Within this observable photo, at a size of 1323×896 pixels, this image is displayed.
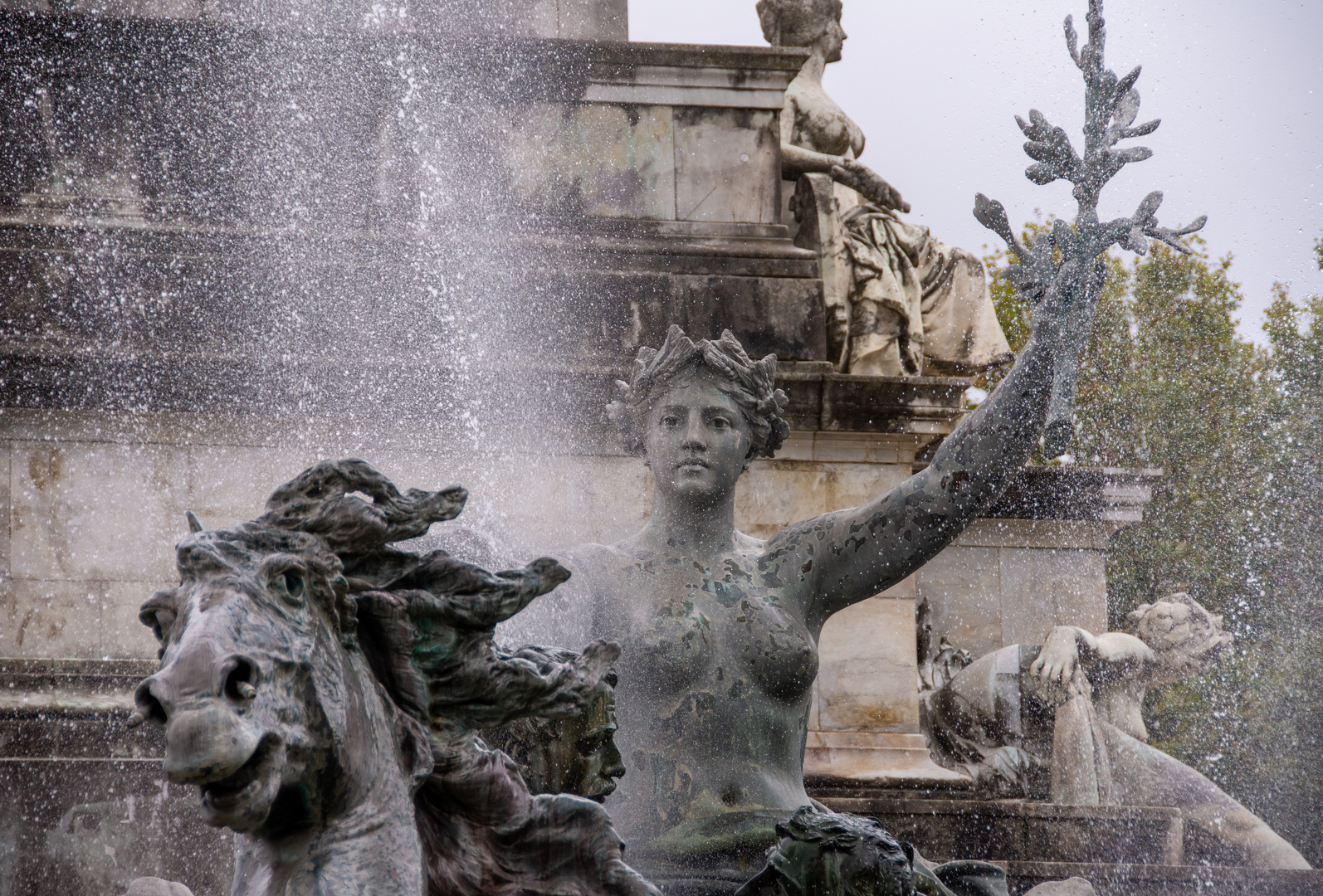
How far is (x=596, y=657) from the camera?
2.60 metres

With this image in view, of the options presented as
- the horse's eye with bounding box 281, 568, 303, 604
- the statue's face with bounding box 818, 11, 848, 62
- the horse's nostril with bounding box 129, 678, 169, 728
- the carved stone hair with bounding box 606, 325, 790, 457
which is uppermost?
the statue's face with bounding box 818, 11, 848, 62

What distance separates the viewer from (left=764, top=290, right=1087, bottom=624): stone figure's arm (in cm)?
418

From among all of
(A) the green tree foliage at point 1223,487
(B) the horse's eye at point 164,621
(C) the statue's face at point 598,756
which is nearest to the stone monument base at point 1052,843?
(C) the statue's face at point 598,756

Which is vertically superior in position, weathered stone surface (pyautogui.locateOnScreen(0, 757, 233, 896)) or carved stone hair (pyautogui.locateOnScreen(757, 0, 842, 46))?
carved stone hair (pyautogui.locateOnScreen(757, 0, 842, 46))

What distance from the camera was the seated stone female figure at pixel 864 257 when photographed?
8094 millimetres

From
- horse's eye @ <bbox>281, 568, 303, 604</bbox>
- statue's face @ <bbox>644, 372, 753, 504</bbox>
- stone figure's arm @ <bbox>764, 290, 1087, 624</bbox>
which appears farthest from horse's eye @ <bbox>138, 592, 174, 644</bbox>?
stone figure's arm @ <bbox>764, 290, 1087, 624</bbox>

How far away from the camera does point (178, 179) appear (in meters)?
7.31

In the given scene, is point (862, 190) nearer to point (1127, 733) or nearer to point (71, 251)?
point (1127, 733)

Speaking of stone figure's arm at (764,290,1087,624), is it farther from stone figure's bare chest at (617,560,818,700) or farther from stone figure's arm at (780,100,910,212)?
stone figure's arm at (780,100,910,212)

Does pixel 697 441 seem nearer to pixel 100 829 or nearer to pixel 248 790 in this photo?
pixel 248 790

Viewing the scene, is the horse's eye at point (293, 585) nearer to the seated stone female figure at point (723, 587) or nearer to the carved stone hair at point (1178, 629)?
the seated stone female figure at point (723, 587)

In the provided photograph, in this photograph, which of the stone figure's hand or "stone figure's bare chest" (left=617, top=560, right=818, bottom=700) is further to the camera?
the stone figure's hand

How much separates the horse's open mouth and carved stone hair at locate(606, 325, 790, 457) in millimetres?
2527

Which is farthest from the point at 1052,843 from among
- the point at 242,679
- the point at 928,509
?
the point at 242,679
